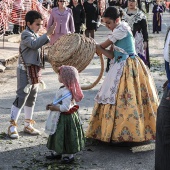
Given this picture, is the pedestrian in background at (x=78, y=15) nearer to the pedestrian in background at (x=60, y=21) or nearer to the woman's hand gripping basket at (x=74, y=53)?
the pedestrian in background at (x=60, y=21)

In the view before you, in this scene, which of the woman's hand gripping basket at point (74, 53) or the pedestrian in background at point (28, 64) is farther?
the pedestrian in background at point (28, 64)

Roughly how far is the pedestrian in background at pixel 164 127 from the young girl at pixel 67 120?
40.8 inches

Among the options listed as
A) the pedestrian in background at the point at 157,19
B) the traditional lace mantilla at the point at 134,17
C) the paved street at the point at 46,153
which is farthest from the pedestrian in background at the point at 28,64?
the pedestrian in background at the point at 157,19

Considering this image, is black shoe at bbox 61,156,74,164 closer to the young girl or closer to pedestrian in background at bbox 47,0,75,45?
the young girl

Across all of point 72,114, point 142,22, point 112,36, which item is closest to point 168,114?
point 72,114

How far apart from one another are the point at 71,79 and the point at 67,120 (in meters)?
0.44

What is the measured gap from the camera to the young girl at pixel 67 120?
5633 mm

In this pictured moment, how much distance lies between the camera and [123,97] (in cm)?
631

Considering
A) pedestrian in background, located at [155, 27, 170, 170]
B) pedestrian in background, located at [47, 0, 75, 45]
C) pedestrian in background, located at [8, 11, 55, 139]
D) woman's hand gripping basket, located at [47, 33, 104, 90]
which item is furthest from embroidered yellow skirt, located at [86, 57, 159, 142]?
pedestrian in background, located at [47, 0, 75, 45]

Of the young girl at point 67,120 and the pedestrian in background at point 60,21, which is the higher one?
the pedestrian in background at point 60,21

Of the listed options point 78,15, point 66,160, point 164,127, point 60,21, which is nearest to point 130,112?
point 66,160

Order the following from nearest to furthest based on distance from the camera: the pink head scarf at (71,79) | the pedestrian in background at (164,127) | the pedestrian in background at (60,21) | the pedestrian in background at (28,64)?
the pedestrian in background at (164,127)
the pink head scarf at (71,79)
the pedestrian in background at (28,64)
the pedestrian in background at (60,21)

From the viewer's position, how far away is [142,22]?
9.30 m

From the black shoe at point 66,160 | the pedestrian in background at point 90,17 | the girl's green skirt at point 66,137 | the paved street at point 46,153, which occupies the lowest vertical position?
the paved street at point 46,153
